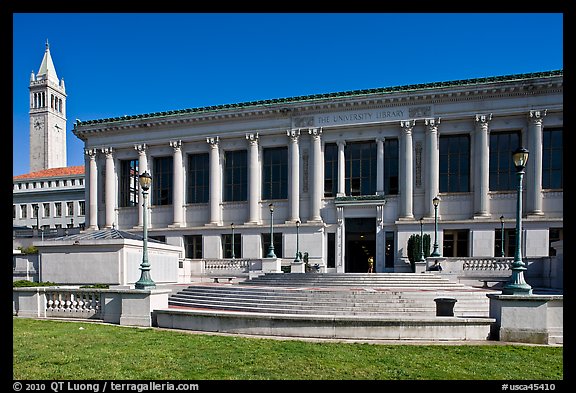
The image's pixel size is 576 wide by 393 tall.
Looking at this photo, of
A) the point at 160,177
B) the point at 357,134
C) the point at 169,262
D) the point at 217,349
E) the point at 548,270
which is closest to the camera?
the point at 217,349

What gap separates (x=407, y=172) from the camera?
1567 inches

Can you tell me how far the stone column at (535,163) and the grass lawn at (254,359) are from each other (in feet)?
93.4

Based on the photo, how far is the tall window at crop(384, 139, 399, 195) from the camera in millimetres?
40938

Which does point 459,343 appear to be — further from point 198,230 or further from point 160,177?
point 160,177

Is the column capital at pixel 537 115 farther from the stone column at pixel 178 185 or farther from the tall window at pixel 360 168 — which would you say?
the stone column at pixel 178 185

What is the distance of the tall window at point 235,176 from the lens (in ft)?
149

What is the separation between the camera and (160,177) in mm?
48594

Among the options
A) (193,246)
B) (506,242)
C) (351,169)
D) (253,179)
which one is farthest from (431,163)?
(193,246)

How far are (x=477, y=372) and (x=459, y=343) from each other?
3679 millimetres

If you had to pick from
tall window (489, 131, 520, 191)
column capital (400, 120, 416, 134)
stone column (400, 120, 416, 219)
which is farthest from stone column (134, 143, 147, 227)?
tall window (489, 131, 520, 191)

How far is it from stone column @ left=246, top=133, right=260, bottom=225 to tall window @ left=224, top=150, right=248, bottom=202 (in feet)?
3.80

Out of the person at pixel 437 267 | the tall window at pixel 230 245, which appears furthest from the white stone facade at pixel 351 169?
the person at pixel 437 267
